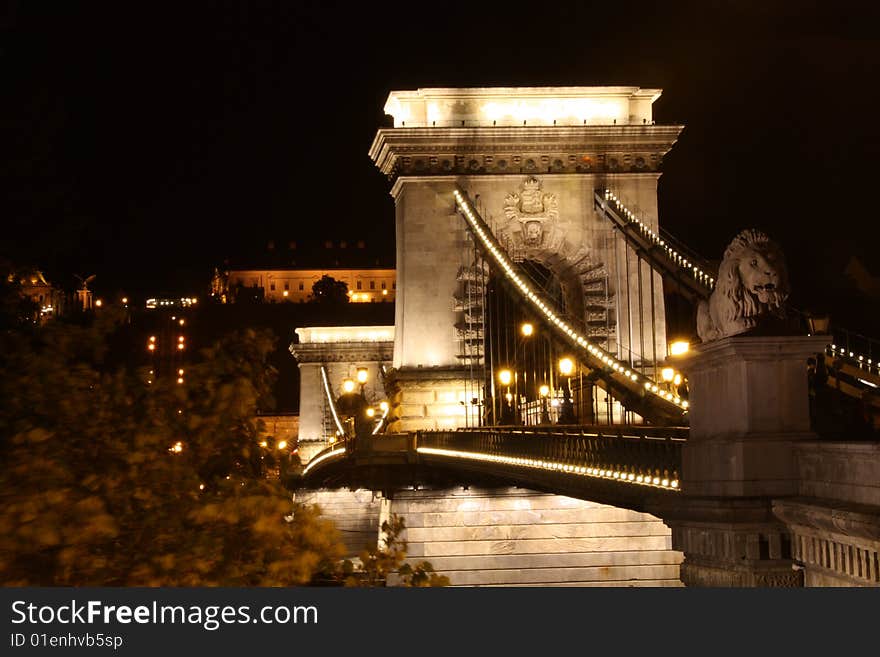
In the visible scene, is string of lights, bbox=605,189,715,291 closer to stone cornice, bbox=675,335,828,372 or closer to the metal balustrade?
the metal balustrade

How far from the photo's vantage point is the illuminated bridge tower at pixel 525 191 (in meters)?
49.0

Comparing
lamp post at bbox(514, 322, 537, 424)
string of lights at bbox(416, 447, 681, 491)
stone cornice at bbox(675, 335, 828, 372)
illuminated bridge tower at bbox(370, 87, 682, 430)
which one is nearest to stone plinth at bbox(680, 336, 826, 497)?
stone cornice at bbox(675, 335, 828, 372)

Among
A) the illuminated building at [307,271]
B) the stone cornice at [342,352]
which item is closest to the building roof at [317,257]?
the illuminated building at [307,271]

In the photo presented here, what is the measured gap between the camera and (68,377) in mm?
13742

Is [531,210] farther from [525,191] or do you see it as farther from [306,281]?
[306,281]

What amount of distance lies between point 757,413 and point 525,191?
34723mm

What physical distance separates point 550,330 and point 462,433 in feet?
13.8

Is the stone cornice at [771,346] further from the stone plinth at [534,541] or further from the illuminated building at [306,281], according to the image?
the illuminated building at [306,281]

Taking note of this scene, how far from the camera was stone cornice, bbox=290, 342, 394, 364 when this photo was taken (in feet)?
256

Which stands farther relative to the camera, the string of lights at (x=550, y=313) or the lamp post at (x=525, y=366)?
the lamp post at (x=525, y=366)

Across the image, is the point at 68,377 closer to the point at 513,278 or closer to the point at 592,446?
the point at 592,446

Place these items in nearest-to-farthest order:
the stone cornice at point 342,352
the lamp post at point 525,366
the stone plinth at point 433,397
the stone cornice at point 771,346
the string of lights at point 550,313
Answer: the stone cornice at point 771,346, the string of lights at point 550,313, the lamp post at point 525,366, the stone plinth at point 433,397, the stone cornice at point 342,352

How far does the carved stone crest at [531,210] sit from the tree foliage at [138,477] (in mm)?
33418

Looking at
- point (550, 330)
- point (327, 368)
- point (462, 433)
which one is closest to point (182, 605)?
point (462, 433)
